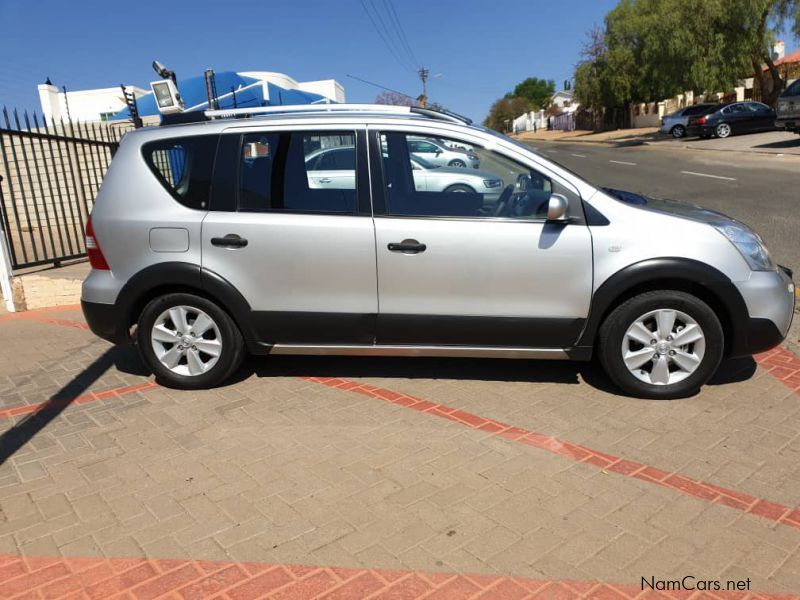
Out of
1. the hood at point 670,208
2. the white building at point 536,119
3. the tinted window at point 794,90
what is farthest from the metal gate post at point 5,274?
the white building at point 536,119

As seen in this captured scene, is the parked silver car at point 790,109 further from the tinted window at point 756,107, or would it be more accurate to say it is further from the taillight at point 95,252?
the taillight at point 95,252

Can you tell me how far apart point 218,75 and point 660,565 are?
16.5m

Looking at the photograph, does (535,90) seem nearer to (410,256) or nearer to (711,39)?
(711,39)

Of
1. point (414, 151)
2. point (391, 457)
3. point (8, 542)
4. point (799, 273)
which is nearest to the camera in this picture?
point (8, 542)

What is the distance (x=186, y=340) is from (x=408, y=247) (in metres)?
1.72

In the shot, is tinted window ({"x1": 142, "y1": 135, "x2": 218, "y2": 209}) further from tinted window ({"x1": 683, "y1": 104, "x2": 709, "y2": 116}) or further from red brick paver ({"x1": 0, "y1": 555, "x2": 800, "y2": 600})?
tinted window ({"x1": 683, "y1": 104, "x2": 709, "y2": 116})

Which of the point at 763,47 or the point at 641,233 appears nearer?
the point at 641,233

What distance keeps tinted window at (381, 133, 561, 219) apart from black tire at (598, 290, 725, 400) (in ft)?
2.71

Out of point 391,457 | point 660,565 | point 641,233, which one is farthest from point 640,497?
point 641,233

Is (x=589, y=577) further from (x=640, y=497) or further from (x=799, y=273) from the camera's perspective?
(x=799, y=273)

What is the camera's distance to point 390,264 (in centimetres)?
423

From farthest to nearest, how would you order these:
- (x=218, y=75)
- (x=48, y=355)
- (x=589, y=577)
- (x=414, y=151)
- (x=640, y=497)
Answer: (x=218, y=75)
(x=48, y=355)
(x=414, y=151)
(x=640, y=497)
(x=589, y=577)

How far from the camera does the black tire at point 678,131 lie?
32056mm

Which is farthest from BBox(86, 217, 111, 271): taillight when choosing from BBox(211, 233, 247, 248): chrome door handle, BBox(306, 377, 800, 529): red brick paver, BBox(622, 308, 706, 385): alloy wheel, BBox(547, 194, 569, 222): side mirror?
BBox(622, 308, 706, 385): alloy wheel
